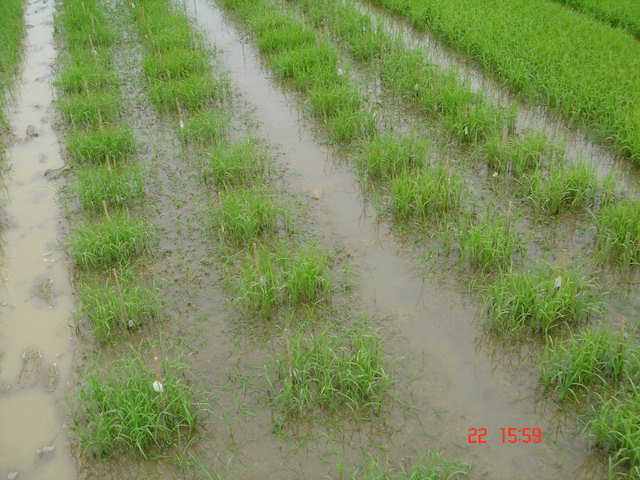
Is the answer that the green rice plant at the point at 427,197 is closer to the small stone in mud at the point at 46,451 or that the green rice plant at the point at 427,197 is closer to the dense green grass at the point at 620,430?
the dense green grass at the point at 620,430

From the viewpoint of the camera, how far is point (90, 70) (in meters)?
8.38

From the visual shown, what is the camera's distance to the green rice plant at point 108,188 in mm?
5926

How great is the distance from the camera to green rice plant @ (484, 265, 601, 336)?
4.30 m

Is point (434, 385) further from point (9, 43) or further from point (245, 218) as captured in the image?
point (9, 43)

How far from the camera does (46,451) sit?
3.69m

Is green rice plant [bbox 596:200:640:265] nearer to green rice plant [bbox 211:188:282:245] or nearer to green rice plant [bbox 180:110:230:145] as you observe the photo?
green rice plant [bbox 211:188:282:245]

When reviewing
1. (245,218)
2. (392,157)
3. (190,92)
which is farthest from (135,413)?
(190,92)

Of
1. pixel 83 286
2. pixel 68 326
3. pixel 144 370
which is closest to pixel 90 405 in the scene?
pixel 144 370

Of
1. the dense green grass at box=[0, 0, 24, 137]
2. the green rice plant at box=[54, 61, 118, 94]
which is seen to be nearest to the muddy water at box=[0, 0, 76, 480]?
the green rice plant at box=[54, 61, 118, 94]

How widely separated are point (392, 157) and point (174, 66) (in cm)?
389

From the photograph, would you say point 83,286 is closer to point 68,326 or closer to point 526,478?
point 68,326

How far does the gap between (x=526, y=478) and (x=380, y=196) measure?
127 inches

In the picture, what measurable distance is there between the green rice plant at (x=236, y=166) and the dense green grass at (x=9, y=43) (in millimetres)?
2751
